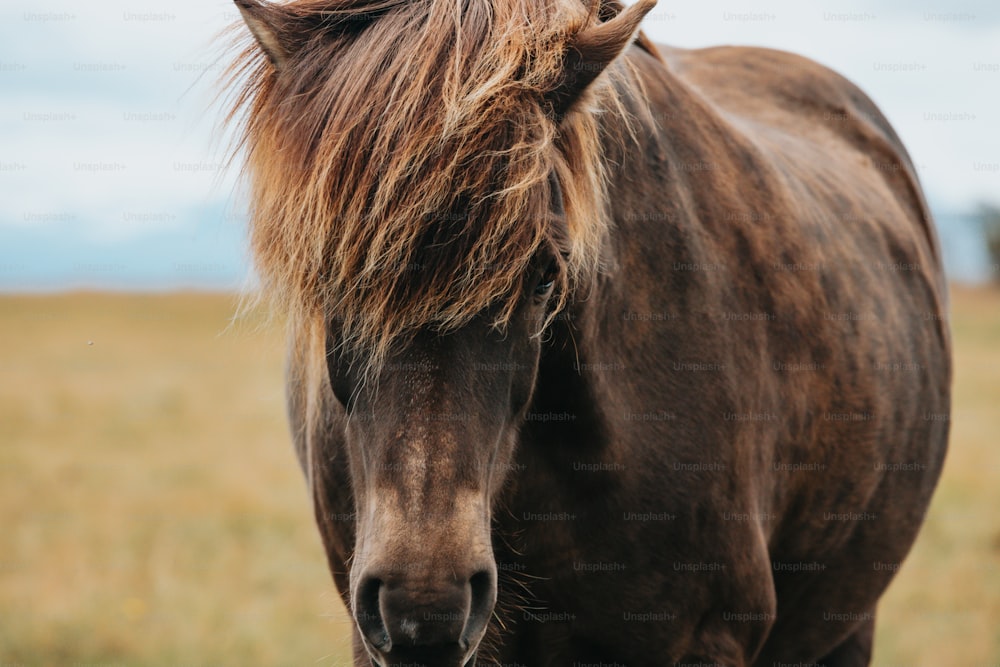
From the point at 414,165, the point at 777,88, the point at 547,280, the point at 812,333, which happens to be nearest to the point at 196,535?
the point at 777,88

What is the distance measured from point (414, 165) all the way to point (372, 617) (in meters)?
0.91

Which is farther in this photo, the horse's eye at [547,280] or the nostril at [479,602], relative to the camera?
the horse's eye at [547,280]

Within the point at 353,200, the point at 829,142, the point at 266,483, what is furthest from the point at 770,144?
the point at 266,483

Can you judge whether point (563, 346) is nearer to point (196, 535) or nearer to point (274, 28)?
point (274, 28)

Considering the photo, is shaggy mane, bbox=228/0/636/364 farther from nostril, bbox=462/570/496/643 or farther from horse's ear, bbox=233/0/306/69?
nostril, bbox=462/570/496/643

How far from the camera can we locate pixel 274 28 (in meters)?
2.41

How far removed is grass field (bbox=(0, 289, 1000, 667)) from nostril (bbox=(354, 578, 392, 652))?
2.84ft

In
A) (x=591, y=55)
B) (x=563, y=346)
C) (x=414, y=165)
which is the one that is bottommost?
(x=563, y=346)

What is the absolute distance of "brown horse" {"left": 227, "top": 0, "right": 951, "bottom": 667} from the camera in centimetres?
214

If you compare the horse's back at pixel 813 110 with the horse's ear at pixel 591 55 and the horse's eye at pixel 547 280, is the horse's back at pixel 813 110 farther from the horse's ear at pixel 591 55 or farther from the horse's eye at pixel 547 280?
the horse's eye at pixel 547 280

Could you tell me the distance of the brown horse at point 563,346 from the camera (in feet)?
7.03

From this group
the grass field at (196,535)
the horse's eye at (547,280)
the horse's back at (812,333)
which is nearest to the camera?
→ the horse's eye at (547,280)

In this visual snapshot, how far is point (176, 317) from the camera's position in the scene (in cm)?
3294

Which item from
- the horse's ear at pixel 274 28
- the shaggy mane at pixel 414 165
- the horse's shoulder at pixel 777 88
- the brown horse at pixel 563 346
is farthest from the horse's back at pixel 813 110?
the horse's ear at pixel 274 28
